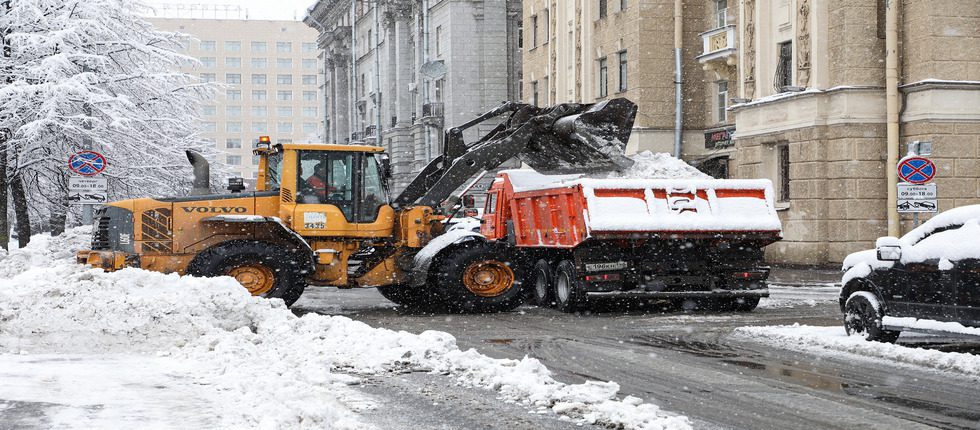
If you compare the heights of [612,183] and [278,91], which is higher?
[278,91]

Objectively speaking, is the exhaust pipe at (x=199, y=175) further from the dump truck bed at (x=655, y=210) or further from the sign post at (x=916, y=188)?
the sign post at (x=916, y=188)

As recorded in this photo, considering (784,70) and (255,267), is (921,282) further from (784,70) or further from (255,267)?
(784,70)

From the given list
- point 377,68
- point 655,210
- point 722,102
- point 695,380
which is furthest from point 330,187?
point 377,68

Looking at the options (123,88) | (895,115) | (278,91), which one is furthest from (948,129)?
(278,91)

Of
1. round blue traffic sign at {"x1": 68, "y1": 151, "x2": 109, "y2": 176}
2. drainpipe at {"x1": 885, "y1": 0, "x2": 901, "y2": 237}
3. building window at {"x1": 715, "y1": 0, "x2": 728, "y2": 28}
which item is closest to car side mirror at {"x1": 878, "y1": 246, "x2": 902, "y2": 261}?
round blue traffic sign at {"x1": 68, "y1": 151, "x2": 109, "y2": 176}

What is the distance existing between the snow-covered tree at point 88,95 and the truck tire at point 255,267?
11.3 metres

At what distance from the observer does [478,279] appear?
58.3 ft

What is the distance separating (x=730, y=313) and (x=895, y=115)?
13014 millimetres

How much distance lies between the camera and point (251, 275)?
17.1 metres

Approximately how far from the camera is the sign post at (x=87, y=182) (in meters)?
23.7

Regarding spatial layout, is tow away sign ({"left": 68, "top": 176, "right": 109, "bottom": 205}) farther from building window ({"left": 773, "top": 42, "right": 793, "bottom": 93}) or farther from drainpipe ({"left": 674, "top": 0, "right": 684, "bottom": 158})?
drainpipe ({"left": 674, "top": 0, "right": 684, "bottom": 158})

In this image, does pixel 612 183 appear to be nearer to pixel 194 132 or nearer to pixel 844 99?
pixel 844 99

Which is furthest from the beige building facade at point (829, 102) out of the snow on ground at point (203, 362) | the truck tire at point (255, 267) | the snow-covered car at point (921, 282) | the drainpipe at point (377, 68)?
the drainpipe at point (377, 68)

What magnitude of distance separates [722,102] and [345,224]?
22.0 metres
